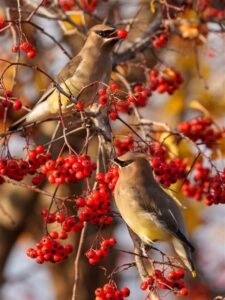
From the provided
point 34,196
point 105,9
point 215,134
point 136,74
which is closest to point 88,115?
point 215,134

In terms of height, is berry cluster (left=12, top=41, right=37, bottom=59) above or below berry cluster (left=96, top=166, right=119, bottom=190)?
above

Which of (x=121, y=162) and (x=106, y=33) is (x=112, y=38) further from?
(x=121, y=162)

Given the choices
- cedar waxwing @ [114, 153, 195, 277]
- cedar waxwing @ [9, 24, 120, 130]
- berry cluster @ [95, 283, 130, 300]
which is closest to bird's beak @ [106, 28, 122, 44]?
cedar waxwing @ [9, 24, 120, 130]

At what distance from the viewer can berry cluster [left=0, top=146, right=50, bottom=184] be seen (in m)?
3.93

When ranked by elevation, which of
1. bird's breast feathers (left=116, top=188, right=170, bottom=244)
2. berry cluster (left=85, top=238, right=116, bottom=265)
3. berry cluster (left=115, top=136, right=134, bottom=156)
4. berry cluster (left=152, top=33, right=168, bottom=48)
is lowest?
berry cluster (left=85, top=238, right=116, bottom=265)

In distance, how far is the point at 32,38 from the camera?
652cm

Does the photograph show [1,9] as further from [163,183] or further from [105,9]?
[163,183]

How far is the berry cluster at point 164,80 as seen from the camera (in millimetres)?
5617

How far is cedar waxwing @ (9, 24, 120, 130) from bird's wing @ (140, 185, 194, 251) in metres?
0.78

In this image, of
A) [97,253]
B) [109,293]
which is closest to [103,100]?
[97,253]

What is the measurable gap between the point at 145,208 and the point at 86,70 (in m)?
1.03

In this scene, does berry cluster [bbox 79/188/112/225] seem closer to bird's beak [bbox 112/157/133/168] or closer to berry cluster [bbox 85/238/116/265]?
berry cluster [bbox 85/238/116/265]

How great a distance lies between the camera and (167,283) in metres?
3.76

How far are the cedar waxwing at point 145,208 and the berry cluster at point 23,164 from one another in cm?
65
